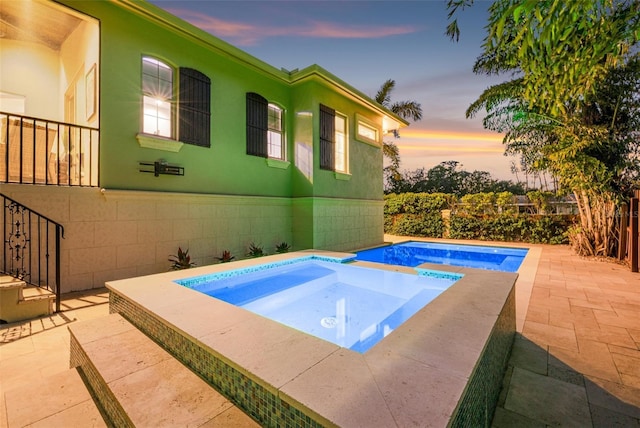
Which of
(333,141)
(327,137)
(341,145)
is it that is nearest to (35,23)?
(327,137)

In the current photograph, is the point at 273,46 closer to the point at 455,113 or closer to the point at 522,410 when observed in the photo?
the point at 522,410

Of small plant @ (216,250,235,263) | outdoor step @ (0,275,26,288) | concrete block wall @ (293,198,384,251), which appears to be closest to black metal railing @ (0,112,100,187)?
outdoor step @ (0,275,26,288)

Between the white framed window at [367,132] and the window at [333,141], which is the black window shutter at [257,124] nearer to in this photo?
the window at [333,141]

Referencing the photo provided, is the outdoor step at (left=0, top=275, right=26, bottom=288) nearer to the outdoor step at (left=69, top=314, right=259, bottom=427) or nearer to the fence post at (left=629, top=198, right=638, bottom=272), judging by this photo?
the outdoor step at (left=69, top=314, right=259, bottom=427)

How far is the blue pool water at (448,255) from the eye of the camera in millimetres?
8609

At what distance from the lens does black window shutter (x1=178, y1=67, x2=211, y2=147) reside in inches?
243

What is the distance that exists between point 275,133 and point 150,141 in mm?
3735

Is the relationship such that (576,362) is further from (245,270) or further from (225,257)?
(225,257)

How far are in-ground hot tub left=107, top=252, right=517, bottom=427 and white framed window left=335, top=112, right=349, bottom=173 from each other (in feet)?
25.0

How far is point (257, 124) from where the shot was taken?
7.72 meters

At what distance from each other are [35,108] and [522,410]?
36.4ft

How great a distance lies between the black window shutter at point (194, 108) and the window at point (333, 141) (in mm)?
3439

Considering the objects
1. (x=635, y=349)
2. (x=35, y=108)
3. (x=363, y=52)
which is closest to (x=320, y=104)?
(x=363, y=52)

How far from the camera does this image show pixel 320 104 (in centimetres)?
855
